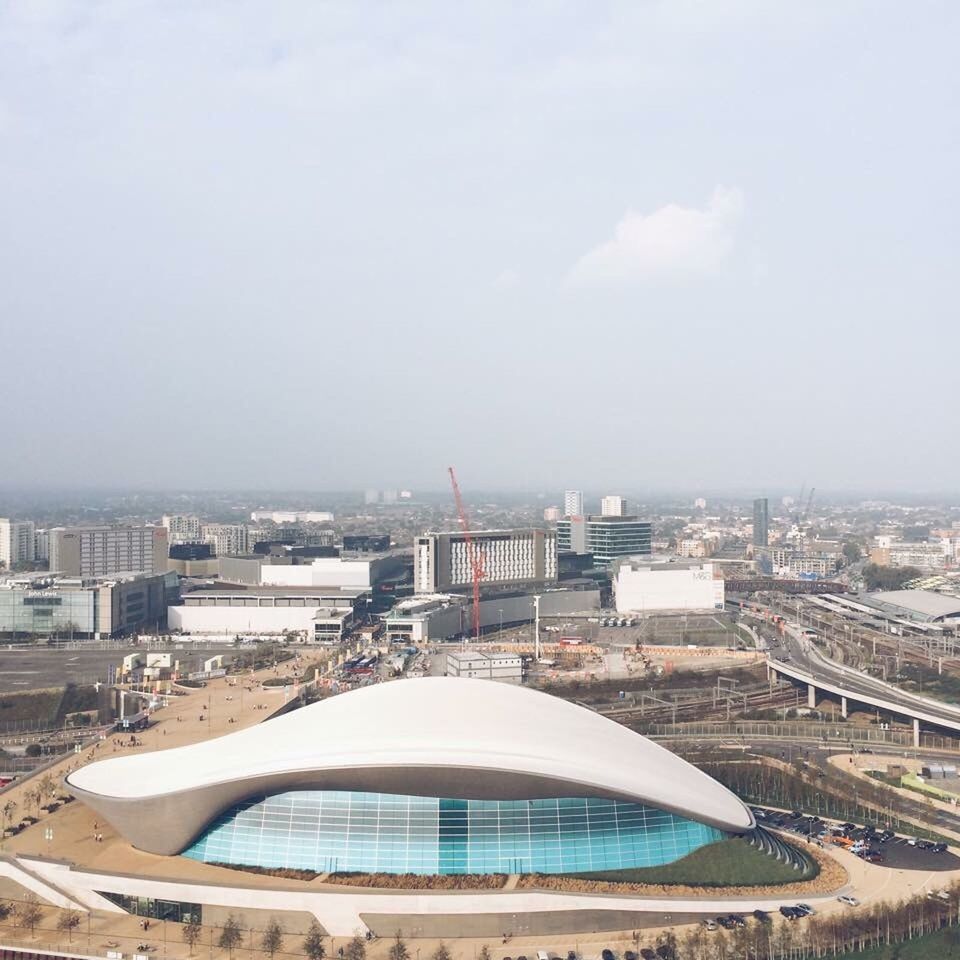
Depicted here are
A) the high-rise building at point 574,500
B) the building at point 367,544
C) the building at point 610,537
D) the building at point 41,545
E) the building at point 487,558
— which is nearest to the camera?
the building at point 487,558

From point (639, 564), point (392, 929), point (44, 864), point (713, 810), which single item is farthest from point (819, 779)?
point (639, 564)

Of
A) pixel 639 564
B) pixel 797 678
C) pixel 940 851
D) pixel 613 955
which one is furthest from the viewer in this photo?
pixel 639 564

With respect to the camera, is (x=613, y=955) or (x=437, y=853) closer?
(x=613, y=955)

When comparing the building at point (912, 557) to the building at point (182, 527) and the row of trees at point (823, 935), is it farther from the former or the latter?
the row of trees at point (823, 935)

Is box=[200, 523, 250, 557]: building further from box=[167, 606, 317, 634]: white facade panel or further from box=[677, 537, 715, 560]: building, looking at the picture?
box=[167, 606, 317, 634]: white facade panel

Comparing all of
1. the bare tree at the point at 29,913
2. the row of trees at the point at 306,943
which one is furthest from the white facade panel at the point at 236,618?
the row of trees at the point at 306,943

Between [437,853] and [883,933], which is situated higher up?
[437,853]

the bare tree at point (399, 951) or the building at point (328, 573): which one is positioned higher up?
the building at point (328, 573)

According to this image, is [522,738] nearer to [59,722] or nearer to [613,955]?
[613,955]

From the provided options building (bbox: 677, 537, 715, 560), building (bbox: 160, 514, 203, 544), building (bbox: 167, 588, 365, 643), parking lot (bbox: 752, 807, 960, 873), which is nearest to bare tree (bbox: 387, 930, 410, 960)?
parking lot (bbox: 752, 807, 960, 873)
